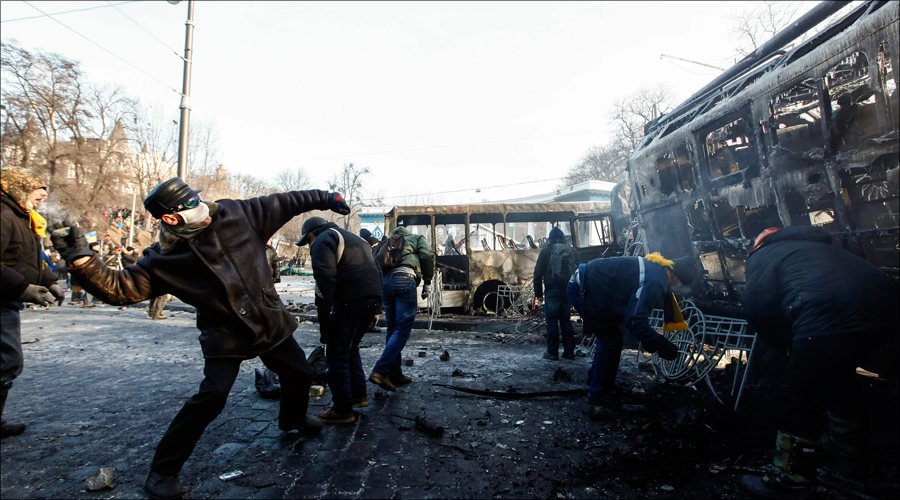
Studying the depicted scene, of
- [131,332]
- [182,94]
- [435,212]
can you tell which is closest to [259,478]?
[131,332]

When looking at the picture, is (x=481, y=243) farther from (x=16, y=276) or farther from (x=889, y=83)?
(x=16, y=276)

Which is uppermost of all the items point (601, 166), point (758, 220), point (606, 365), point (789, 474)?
point (601, 166)

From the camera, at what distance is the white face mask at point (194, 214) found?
7.45 feet

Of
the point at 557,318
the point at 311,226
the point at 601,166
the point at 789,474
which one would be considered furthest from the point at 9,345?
the point at 601,166

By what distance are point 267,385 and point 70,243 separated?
240 cm

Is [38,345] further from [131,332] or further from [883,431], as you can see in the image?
[883,431]

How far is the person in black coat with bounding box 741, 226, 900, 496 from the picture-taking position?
240cm

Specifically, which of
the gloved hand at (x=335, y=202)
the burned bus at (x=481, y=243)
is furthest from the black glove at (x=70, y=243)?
the burned bus at (x=481, y=243)

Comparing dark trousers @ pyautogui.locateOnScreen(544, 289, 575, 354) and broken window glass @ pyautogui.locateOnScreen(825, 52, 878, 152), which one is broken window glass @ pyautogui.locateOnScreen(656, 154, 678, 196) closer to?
dark trousers @ pyautogui.locateOnScreen(544, 289, 575, 354)

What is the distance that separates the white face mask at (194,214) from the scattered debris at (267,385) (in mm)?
2053

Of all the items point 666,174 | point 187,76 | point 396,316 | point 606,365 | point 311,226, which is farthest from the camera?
point 187,76

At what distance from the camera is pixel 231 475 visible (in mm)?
2482

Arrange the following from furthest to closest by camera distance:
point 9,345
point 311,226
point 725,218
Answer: point 725,218, point 311,226, point 9,345

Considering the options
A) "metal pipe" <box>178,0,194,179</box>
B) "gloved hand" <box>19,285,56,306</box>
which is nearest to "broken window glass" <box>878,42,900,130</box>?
"gloved hand" <box>19,285,56,306</box>
